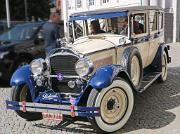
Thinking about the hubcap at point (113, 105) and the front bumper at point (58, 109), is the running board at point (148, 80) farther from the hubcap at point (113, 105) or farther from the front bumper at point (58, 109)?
the front bumper at point (58, 109)

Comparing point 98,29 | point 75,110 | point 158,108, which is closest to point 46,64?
point 75,110

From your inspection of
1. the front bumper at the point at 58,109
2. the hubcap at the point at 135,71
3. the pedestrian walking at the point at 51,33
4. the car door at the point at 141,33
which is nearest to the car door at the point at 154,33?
the car door at the point at 141,33

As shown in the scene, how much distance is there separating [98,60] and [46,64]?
913mm

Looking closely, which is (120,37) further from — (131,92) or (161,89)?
(161,89)

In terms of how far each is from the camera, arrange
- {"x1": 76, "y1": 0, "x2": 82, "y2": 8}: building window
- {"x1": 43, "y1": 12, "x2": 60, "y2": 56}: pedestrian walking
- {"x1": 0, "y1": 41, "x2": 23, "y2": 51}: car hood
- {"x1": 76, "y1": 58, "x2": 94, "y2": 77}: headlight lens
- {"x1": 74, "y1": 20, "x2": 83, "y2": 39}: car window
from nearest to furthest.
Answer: {"x1": 76, "y1": 58, "x2": 94, "y2": 77}: headlight lens < {"x1": 74, "y1": 20, "x2": 83, "y2": 39}: car window < {"x1": 0, "y1": 41, "x2": 23, "y2": 51}: car hood < {"x1": 43, "y1": 12, "x2": 60, "y2": 56}: pedestrian walking < {"x1": 76, "y1": 0, "x2": 82, "y2": 8}: building window

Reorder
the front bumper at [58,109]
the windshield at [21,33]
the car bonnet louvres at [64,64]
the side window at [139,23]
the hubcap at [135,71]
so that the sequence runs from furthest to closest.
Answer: the windshield at [21,33], the side window at [139,23], the hubcap at [135,71], the car bonnet louvres at [64,64], the front bumper at [58,109]

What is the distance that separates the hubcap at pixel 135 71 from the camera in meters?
6.58

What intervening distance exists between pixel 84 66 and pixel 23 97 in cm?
130

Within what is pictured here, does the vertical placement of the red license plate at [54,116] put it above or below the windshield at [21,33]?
below

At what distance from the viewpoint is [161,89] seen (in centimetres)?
818

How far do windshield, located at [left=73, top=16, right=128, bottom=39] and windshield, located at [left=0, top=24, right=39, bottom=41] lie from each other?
247 cm

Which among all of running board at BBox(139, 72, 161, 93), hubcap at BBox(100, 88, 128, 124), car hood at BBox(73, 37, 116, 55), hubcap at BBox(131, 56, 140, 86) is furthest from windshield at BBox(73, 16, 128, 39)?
hubcap at BBox(100, 88, 128, 124)

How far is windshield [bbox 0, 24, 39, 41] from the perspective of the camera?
9680 millimetres

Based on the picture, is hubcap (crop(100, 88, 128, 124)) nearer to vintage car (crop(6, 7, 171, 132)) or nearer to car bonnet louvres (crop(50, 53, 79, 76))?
vintage car (crop(6, 7, 171, 132))
